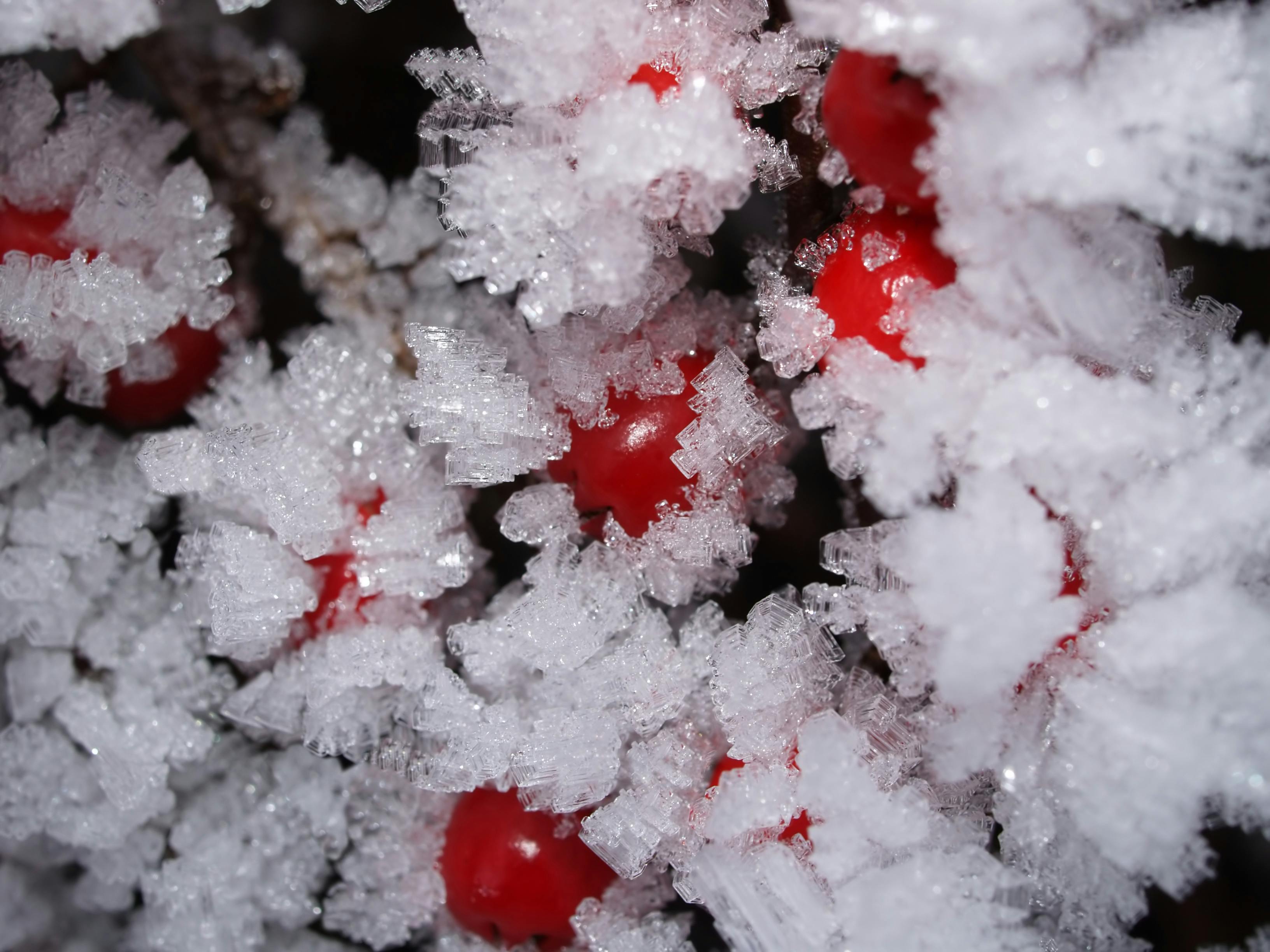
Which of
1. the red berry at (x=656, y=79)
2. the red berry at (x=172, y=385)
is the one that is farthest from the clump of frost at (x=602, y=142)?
the red berry at (x=172, y=385)

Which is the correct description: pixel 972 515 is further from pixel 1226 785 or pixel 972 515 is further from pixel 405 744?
pixel 405 744

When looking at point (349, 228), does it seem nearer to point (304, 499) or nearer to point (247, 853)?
point (304, 499)

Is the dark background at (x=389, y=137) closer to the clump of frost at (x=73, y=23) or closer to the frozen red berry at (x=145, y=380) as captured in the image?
the frozen red berry at (x=145, y=380)

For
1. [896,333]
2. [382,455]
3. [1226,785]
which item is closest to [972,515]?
[896,333]

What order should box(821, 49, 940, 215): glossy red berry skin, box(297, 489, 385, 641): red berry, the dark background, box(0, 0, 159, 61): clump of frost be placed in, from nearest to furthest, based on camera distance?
box(821, 49, 940, 215): glossy red berry skin
box(0, 0, 159, 61): clump of frost
box(297, 489, 385, 641): red berry
the dark background

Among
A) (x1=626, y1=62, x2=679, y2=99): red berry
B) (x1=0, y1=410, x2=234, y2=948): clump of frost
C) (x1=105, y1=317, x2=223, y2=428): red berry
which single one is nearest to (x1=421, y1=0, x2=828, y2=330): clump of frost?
(x1=626, y1=62, x2=679, y2=99): red berry

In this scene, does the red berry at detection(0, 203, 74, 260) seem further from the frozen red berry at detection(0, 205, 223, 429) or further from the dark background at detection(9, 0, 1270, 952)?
the dark background at detection(9, 0, 1270, 952)
